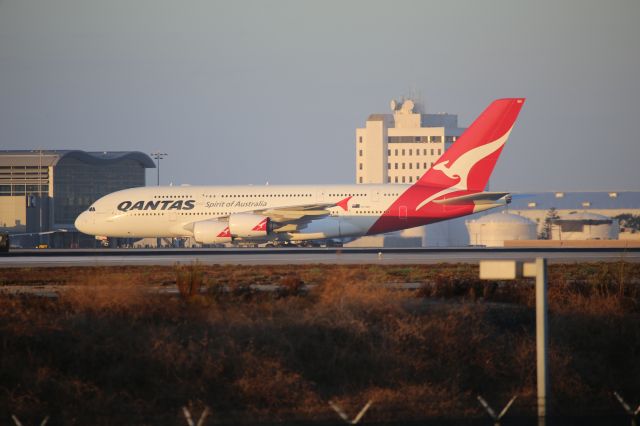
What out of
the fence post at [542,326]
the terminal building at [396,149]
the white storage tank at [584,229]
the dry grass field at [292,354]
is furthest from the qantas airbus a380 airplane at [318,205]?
the terminal building at [396,149]

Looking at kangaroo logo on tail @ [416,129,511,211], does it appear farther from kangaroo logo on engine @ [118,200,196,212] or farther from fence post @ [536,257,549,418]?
fence post @ [536,257,549,418]

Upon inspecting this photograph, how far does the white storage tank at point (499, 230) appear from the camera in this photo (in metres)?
81.3

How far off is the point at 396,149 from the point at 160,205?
348 feet

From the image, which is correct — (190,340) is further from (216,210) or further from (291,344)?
(216,210)

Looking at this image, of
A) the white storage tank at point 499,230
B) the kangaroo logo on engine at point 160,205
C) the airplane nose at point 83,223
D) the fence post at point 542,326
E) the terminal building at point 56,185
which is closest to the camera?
the fence post at point 542,326

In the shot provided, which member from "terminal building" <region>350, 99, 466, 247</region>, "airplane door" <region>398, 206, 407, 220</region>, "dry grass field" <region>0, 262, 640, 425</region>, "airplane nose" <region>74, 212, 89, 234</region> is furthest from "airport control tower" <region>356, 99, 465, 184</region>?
"dry grass field" <region>0, 262, 640, 425</region>

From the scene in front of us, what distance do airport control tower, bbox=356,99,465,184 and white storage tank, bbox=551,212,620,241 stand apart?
7091 cm

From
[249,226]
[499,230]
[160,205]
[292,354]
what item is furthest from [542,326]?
[499,230]

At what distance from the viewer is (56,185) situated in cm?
9294

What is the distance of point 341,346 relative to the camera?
67.3ft

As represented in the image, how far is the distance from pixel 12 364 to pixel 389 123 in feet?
493

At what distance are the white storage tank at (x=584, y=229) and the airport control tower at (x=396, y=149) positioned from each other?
70910mm

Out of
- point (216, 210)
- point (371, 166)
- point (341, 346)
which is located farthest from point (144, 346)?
point (371, 166)

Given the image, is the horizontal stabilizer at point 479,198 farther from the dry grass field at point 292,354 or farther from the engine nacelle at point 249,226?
the dry grass field at point 292,354
